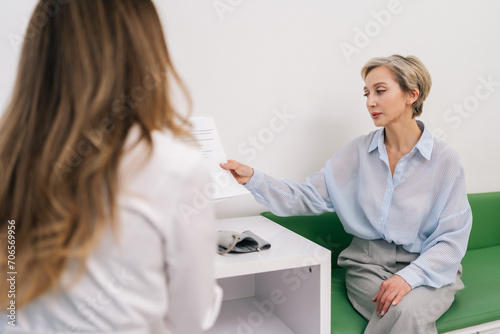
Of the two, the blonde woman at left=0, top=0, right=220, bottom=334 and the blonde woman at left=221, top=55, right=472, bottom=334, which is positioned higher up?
the blonde woman at left=0, top=0, right=220, bottom=334

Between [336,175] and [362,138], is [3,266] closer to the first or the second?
→ [336,175]

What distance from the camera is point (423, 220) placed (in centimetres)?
162

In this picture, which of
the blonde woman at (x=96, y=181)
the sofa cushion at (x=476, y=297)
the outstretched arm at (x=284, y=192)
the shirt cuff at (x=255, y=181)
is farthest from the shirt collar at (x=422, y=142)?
the blonde woman at (x=96, y=181)

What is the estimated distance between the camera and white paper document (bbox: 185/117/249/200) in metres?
1.49

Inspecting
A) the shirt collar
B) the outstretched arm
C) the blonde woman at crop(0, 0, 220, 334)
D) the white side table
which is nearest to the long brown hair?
the blonde woman at crop(0, 0, 220, 334)

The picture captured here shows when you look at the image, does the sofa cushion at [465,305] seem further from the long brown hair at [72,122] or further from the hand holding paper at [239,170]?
the long brown hair at [72,122]

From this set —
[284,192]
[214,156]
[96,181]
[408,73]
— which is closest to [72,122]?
[96,181]

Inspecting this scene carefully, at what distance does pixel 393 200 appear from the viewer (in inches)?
64.5

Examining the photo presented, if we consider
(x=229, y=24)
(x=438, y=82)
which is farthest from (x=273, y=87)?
(x=438, y=82)

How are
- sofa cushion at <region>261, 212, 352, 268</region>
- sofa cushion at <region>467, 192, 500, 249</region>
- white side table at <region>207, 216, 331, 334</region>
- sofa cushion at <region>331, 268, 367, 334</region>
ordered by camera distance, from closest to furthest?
1. white side table at <region>207, 216, 331, 334</region>
2. sofa cushion at <region>331, 268, 367, 334</region>
3. sofa cushion at <region>261, 212, 352, 268</region>
4. sofa cushion at <region>467, 192, 500, 249</region>

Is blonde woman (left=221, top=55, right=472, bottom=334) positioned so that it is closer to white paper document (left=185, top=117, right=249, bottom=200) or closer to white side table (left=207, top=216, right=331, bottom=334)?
white paper document (left=185, top=117, right=249, bottom=200)

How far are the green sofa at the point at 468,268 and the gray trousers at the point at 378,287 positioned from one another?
0.05 metres

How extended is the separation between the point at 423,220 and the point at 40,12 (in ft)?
4.58

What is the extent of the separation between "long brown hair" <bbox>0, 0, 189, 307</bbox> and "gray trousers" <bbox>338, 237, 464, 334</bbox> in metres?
1.06
